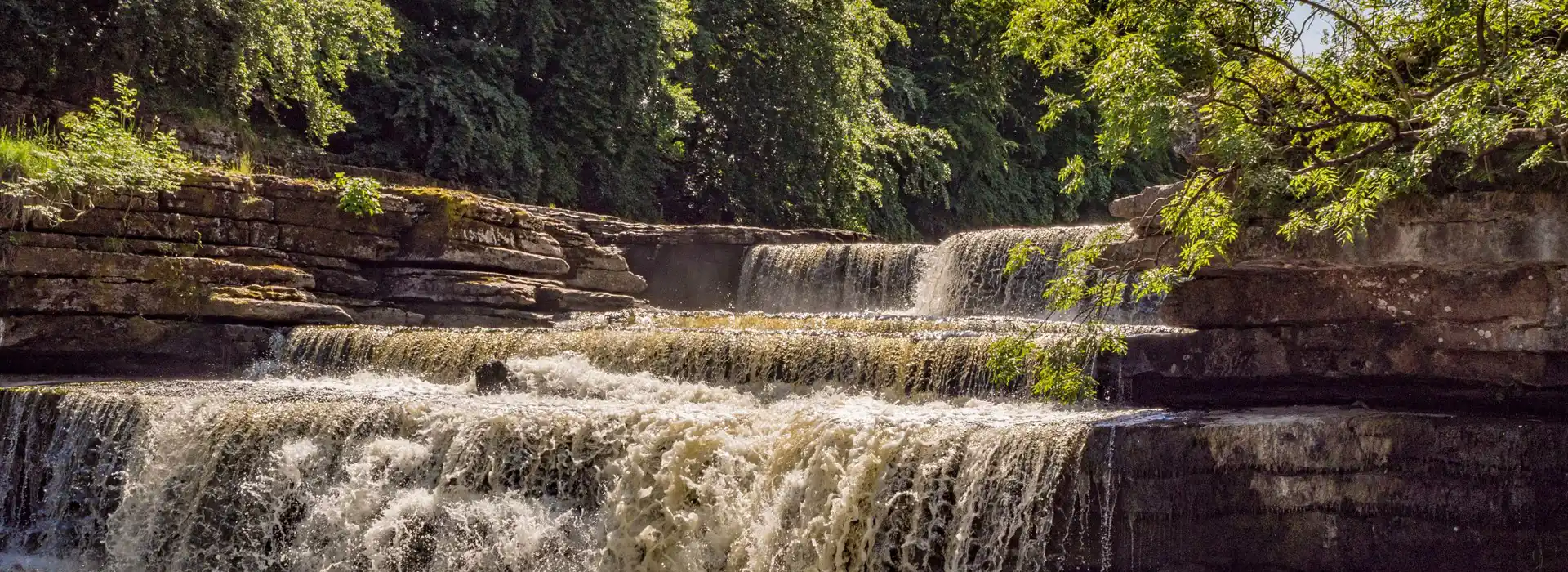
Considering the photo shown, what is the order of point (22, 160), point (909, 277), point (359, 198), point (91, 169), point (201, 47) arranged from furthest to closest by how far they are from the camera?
point (909, 277), point (201, 47), point (359, 198), point (91, 169), point (22, 160)

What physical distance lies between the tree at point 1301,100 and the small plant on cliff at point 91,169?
8743mm

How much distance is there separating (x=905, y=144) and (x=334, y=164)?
11180 millimetres

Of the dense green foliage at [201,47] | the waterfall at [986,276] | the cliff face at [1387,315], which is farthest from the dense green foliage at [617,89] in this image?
the cliff face at [1387,315]

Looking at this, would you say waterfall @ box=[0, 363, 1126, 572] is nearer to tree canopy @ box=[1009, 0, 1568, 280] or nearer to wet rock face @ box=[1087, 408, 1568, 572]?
wet rock face @ box=[1087, 408, 1568, 572]

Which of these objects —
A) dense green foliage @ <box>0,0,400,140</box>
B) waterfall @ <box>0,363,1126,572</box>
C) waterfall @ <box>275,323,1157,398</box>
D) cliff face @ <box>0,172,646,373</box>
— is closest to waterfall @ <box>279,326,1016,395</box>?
waterfall @ <box>275,323,1157,398</box>

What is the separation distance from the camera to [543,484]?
8109mm

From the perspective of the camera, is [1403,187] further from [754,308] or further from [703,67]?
[703,67]

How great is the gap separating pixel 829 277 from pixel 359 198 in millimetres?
6213

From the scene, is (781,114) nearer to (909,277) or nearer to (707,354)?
(909,277)

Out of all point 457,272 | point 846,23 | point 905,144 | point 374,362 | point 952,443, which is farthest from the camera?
point 905,144

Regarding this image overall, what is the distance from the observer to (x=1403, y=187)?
6.50 meters

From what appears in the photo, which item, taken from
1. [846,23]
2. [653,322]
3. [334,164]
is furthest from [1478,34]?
[846,23]

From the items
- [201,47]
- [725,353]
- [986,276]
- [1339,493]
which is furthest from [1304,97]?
[201,47]

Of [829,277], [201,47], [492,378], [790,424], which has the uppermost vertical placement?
[201,47]
